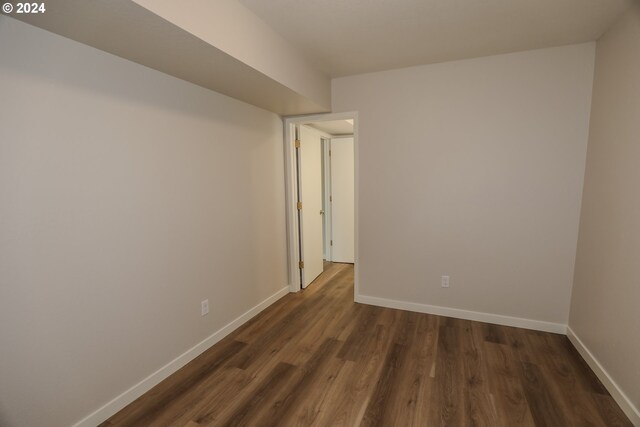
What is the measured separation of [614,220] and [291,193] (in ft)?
9.16

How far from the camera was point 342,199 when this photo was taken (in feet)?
16.1

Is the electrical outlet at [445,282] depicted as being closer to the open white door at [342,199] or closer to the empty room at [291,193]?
the empty room at [291,193]

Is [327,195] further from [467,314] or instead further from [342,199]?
[467,314]

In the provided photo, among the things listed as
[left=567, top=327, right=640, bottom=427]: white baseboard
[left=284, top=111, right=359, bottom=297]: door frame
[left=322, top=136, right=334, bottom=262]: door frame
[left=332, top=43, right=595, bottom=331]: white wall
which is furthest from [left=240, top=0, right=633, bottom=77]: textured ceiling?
[left=567, top=327, right=640, bottom=427]: white baseboard

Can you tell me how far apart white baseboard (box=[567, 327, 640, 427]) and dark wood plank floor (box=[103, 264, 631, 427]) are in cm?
4

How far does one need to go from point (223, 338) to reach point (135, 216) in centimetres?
137

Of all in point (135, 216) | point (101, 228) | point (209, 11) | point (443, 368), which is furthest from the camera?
point (443, 368)

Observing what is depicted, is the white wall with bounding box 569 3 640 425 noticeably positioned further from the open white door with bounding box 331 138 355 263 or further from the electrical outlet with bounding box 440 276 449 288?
the open white door with bounding box 331 138 355 263

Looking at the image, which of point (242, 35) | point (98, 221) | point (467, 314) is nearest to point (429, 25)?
point (242, 35)

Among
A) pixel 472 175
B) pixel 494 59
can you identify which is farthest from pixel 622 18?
pixel 472 175

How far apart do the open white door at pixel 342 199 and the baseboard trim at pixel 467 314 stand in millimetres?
1598

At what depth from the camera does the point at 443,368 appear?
2197 millimetres

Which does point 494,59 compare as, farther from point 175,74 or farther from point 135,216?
point 135,216

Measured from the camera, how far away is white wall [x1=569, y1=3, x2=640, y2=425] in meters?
1.73
